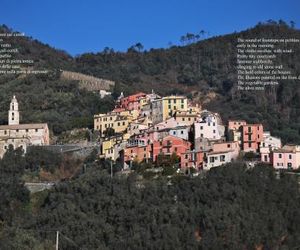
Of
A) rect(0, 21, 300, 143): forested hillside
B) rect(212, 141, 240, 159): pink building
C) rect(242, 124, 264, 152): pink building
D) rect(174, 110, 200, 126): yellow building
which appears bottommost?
rect(212, 141, 240, 159): pink building

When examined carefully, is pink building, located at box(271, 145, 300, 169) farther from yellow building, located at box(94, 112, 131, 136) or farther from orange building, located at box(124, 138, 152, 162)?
yellow building, located at box(94, 112, 131, 136)

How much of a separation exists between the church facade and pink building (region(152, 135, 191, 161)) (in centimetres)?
1193

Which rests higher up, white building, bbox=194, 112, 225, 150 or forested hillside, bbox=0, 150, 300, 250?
white building, bbox=194, 112, 225, 150

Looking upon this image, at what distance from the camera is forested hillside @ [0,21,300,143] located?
3516 inches

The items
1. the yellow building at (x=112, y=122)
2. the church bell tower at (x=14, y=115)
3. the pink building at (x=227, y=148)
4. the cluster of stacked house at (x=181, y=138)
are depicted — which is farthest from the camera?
the church bell tower at (x=14, y=115)

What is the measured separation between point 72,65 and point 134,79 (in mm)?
11053

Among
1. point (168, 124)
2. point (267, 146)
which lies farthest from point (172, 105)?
point (267, 146)

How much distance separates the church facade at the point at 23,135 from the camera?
71.5m

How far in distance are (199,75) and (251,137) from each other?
52.8 meters

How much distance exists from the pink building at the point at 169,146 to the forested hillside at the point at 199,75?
14169 millimetres

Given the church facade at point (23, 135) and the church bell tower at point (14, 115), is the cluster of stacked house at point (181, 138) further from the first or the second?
the church bell tower at point (14, 115)

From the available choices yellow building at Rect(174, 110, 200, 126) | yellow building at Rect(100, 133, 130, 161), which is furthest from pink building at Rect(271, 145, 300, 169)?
yellow building at Rect(100, 133, 130, 161)

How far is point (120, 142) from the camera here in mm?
68938

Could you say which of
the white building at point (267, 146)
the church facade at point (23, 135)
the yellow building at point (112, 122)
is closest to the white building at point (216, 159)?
the white building at point (267, 146)
